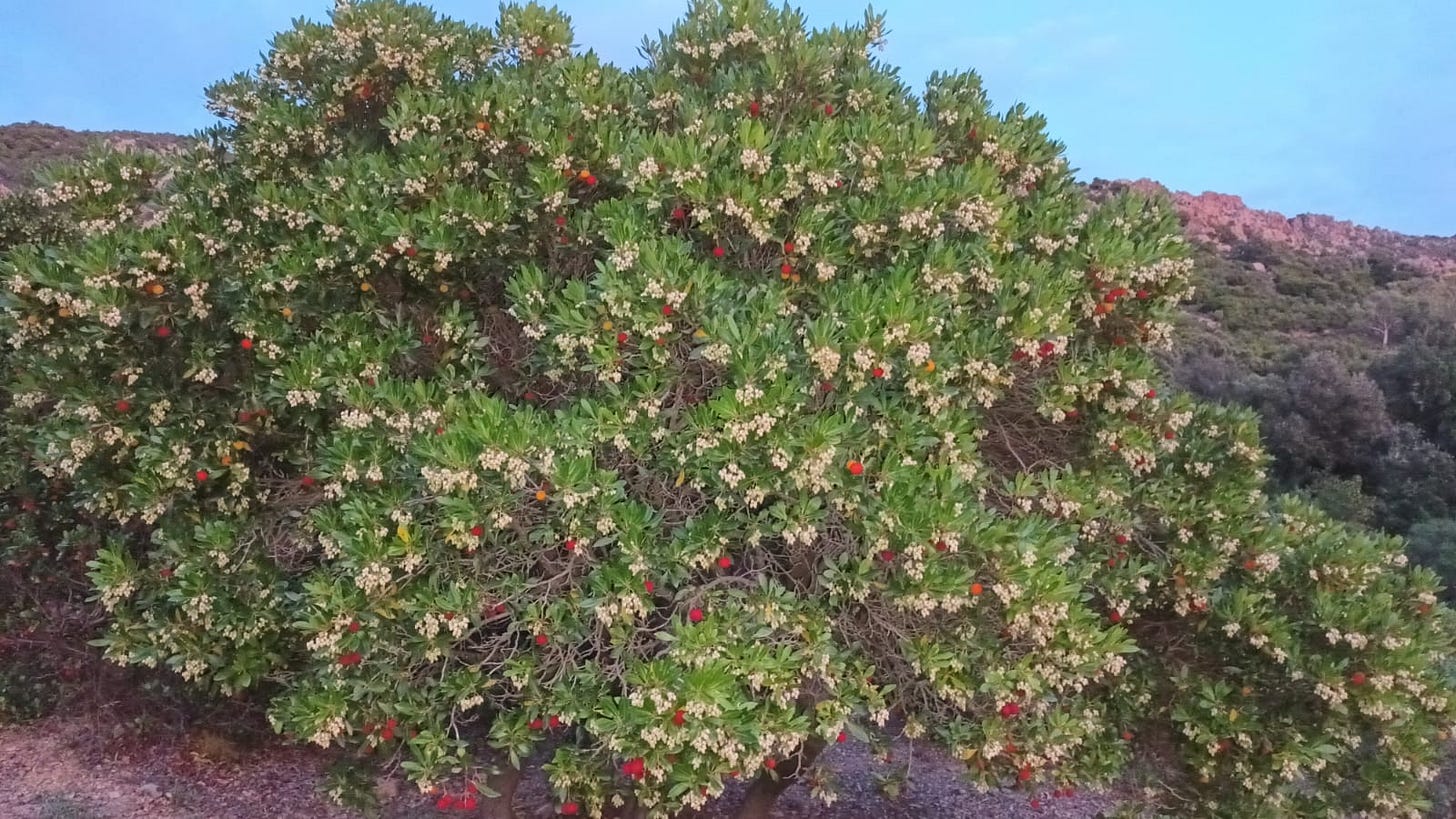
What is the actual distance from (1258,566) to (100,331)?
566cm

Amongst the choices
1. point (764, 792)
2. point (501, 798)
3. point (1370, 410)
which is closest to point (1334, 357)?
point (1370, 410)

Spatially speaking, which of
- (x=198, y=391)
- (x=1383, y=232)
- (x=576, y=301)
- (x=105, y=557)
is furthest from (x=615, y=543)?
(x=1383, y=232)

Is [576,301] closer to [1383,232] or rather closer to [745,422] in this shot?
[745,422]

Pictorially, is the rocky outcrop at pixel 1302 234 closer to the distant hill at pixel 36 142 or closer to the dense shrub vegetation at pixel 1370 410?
the dense shrub vegetation at pixel 1370 410

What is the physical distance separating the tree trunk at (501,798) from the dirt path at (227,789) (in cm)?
119

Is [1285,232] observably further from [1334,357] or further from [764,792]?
[764,792]

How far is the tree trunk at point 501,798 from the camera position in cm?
481

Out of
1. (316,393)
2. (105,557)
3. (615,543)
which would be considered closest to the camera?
(615,543)

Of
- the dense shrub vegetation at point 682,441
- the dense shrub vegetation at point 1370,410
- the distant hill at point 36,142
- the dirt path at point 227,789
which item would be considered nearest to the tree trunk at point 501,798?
the dense shrub vegetation at point 682,441

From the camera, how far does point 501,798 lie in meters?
4.94

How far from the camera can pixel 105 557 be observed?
4633 millimetres

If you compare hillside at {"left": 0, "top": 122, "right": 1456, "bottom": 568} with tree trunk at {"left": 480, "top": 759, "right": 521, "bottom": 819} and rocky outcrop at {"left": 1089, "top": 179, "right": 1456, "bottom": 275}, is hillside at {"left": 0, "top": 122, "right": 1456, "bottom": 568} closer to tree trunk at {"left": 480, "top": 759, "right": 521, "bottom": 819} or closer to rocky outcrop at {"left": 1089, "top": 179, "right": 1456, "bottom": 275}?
rocky outcrop at {"left": 1089, "top": 179, "right": 1456, "bottom": 275}

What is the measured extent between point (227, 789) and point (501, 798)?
135 inches

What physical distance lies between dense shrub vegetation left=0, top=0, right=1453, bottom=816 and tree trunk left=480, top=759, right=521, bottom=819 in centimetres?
32
